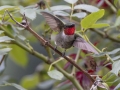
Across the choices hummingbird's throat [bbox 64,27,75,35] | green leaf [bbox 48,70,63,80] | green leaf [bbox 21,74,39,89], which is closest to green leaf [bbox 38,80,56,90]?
green leaf [bbox 21,74,39,89]

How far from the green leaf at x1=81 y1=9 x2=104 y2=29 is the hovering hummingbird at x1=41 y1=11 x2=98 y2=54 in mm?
45

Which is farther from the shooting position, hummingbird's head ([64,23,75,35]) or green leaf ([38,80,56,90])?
green leaf ([38,80,56,90])

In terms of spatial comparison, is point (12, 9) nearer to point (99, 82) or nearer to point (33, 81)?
point (99, 82)

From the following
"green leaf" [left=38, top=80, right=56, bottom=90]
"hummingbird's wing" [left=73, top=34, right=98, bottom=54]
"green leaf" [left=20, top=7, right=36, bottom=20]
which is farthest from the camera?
"green leaf" [left=38, top=80, right=56, bottom=90]

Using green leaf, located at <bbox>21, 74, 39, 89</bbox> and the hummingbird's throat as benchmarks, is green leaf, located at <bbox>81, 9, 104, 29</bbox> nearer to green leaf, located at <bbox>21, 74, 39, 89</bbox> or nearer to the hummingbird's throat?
the hummingbird's throat

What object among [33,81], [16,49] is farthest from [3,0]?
[33,81]

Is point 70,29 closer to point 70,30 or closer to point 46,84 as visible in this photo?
point 70,30

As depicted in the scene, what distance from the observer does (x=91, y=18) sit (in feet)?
3.14

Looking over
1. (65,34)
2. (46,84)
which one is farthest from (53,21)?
(46,84)

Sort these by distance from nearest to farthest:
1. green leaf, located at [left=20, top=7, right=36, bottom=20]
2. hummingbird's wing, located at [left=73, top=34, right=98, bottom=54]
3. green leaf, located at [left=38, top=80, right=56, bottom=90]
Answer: hummingbird's wing, located at [left=73, top=34, right=98, bottom=54]
green leaf, located at [left=20, top=7, right=36, bottom=20]
green leaf, located at [left=38, top=80, right=56, bottom=90]

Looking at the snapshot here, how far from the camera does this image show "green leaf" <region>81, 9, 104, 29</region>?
94 centimetres

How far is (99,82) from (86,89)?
24 centimetres

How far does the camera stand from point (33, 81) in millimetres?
1688

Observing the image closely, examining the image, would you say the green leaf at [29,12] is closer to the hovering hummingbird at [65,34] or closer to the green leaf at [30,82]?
the hovering hummingbird at [65,34]
